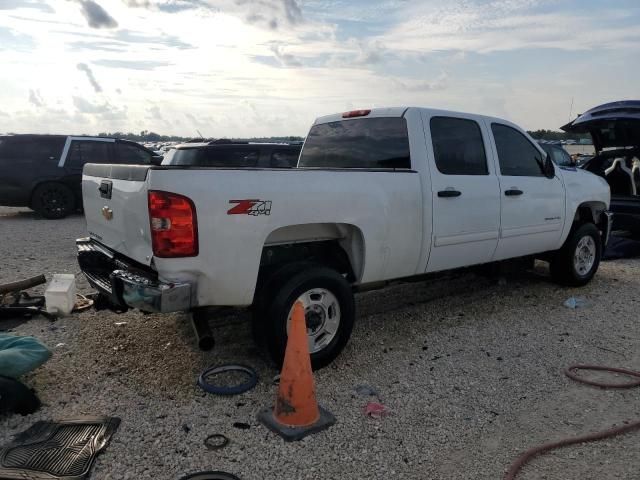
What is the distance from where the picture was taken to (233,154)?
935 centimetres

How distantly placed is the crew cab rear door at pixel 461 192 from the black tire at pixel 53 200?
1025cm

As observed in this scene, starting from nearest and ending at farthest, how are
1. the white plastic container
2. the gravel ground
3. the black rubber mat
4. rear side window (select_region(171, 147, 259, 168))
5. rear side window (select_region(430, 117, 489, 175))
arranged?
the black rubber mat → the gravel ground → rear side window (select_region(430, 117, 489, 175)) → the white plastic container → rear side window (select_region(171, 147, 259, 168))

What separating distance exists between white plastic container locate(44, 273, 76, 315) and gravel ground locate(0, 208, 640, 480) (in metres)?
0.13

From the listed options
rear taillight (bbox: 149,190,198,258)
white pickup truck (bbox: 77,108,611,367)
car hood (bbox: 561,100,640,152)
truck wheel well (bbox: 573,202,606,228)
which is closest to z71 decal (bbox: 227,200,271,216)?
white pickup truck (bbox: 77,108,611,367)

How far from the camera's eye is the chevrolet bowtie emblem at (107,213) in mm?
4057

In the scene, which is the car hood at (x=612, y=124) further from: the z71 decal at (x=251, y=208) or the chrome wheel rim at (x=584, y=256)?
the z71 decal at (x=251, y=208)

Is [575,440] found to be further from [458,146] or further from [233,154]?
[233,154]

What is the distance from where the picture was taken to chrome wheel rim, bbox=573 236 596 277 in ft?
21.4

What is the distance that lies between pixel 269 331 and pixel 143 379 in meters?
1.03

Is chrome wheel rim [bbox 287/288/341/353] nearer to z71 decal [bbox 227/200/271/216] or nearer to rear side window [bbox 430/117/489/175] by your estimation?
z71 decal [bbox 227/200/271/216]

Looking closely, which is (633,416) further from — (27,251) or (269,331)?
(27,251)

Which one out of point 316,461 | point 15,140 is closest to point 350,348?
point 316,461

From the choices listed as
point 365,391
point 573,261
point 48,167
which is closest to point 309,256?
point 365,391

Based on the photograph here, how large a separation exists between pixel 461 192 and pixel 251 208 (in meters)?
2.15
